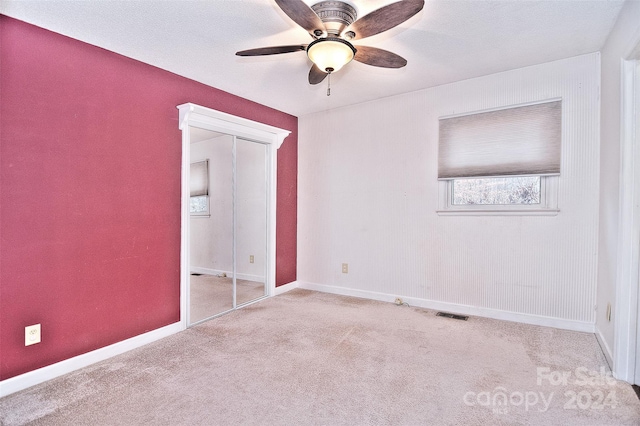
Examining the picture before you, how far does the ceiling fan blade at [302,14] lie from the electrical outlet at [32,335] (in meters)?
2.56

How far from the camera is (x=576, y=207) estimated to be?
289cm

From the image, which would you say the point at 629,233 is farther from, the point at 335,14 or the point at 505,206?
the point at 335,14

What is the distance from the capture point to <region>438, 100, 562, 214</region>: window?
9.78 ft

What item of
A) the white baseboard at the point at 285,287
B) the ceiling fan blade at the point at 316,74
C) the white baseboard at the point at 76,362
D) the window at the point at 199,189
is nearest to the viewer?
the white baseboard at the point at 76,362

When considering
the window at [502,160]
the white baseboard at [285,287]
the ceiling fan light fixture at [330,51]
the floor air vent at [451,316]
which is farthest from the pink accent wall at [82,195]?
the window at [502,160]

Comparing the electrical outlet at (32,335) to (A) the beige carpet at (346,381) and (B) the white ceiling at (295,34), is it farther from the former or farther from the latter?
(B) the white ceiling at (295,34)

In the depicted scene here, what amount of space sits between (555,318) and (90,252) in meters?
3.99

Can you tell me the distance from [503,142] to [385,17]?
Answer: 2015 millimetres

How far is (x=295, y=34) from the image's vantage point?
2400 millimetres

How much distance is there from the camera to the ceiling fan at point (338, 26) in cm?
174

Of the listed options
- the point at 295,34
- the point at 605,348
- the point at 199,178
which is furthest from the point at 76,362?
the point at 605,348

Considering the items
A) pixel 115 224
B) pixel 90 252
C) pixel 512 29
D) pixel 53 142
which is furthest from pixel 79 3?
pixel 512 29

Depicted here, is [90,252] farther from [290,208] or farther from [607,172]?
[607,172]

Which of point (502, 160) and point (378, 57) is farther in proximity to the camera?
point (502, 160)
